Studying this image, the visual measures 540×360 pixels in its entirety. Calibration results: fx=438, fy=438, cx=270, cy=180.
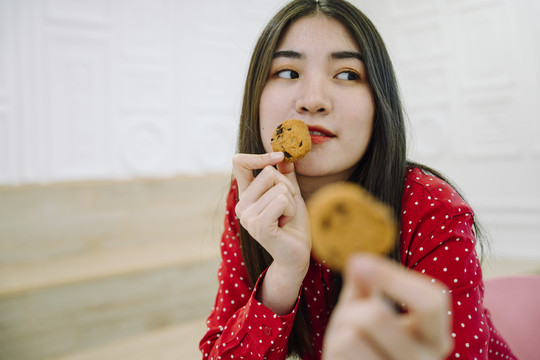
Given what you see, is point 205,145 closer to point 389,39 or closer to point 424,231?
point 389,39

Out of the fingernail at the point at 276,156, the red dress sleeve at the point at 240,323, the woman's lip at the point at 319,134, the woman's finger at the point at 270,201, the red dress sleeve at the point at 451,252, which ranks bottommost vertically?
the red dress sleeve at the point at 240,323

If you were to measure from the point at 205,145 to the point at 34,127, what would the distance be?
3.36ft

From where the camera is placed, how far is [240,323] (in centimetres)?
86

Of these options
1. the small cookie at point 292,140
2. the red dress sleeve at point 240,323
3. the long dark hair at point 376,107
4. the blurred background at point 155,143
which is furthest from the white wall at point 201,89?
the small cookie at point 292,140

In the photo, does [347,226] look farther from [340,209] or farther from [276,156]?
[276,156]

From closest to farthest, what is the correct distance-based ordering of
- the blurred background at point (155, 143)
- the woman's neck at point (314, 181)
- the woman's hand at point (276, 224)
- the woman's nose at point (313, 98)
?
1. the woman's hand at point (276, 224)
2. the woman's nose at point (313, 98)
3. the woman's neck at point (314, 181)
4. the blurred background at point (155, 143)

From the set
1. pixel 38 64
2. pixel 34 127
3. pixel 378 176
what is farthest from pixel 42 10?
pixel 378 176

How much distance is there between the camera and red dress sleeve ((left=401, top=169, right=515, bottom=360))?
73 centimetres

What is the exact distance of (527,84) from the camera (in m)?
2.52

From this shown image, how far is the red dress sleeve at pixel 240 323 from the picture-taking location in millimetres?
827

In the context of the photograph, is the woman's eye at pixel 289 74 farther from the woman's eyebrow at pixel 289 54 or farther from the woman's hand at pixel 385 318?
the woman's hand at pixel 385 318

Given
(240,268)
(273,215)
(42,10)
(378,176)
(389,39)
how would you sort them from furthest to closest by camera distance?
1. (389,39)
2. (42,10)
3. (240,268)
4. (378,176)
5. (273,215)

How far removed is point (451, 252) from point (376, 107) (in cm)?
34

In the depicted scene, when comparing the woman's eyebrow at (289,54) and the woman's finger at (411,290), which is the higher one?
the woman's eyebrow at (289,54)
